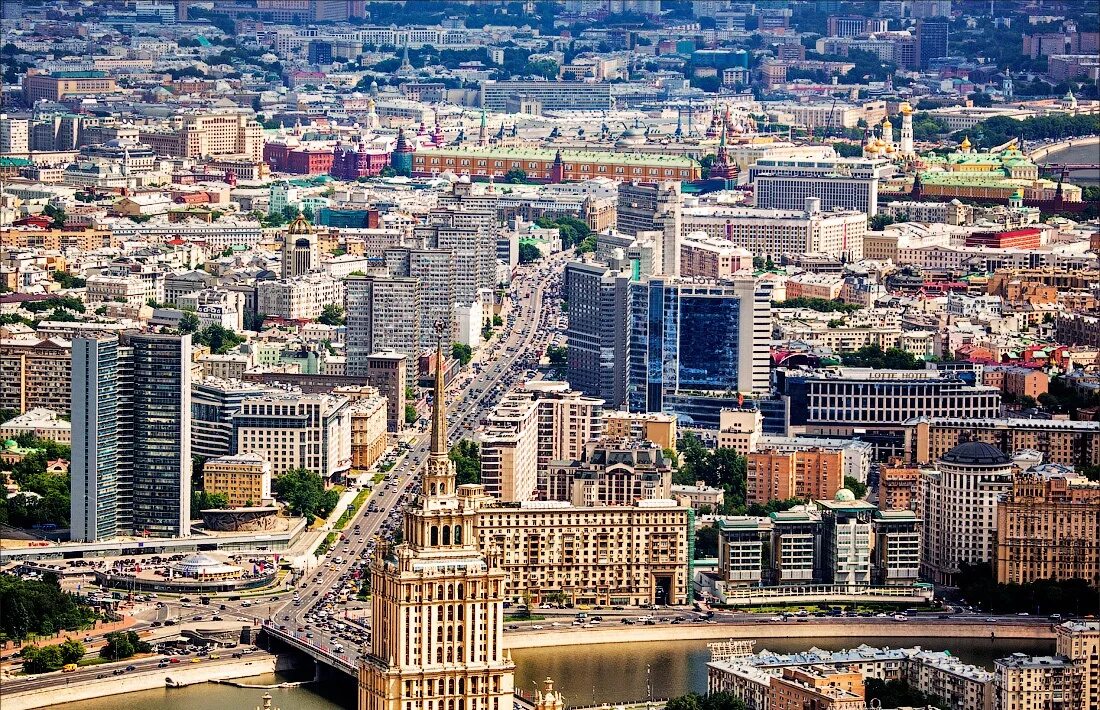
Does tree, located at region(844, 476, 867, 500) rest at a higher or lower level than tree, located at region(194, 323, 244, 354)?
lower

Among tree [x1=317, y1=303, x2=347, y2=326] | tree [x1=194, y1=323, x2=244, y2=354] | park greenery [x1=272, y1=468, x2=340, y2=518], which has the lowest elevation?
park greenery [x1=272, y1=468, x2=340, y2=518]

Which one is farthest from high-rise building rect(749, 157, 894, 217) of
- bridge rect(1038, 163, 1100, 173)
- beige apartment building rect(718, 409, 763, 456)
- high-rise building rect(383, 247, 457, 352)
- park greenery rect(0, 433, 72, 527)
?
park greenery rect(0, 433, 72, 527)

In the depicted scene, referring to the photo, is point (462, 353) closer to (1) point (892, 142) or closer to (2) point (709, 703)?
(2) point (709, 703)

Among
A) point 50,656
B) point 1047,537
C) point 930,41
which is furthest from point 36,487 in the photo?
point 930,41

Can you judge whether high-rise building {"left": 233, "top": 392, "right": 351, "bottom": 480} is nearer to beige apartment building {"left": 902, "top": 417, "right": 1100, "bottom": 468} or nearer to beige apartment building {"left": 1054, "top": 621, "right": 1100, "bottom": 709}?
beige apartment building {"left": 902, "top": 417, "right": 1100, "bottom": 468}

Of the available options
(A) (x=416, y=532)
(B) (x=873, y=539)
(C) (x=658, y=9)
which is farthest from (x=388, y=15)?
(A) (x=416, y=532)

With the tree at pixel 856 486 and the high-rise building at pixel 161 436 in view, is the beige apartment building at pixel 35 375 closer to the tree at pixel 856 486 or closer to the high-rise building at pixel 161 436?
the high-rise building at pixel 161 436
